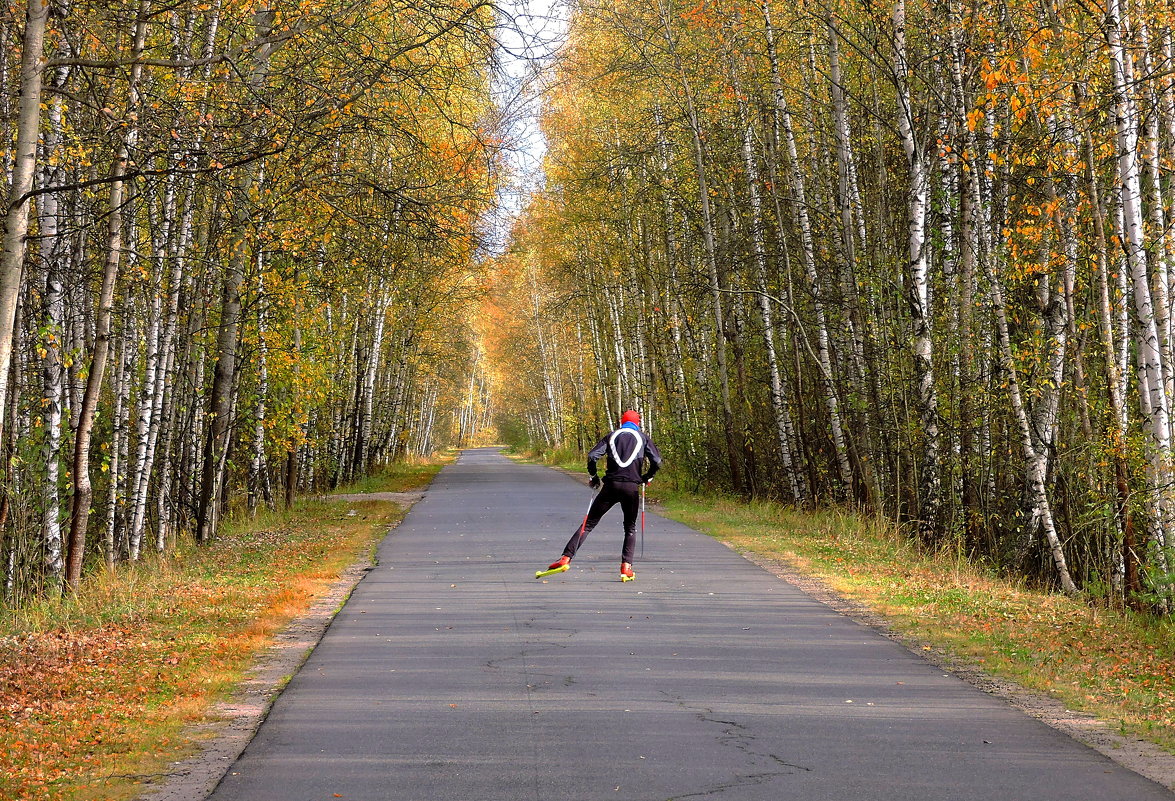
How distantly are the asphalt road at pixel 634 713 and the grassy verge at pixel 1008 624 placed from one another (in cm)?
59

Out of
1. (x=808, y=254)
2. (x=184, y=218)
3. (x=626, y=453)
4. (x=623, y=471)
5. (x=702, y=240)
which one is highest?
(x=702, y=240)

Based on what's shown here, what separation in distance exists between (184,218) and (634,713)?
32.4 ft

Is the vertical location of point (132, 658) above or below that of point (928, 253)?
below

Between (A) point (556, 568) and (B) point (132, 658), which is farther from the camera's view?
(A) point (556, 568)

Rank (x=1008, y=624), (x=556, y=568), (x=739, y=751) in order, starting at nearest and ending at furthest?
(x=739, y=751)
(x=1008, y=624)
(x=556, y=568)

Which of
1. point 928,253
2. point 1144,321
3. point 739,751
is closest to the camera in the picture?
point 739,751

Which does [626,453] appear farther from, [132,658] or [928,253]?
[928,253]

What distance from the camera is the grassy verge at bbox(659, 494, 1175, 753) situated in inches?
293

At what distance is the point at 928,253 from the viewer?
1942 centimetres

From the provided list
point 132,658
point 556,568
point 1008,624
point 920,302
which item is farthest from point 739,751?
point 920,302

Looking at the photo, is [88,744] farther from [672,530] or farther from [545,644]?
[672,530]

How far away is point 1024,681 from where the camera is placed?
305 inches

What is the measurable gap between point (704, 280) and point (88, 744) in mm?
20534

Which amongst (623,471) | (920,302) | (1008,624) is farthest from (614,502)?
(920,302)
